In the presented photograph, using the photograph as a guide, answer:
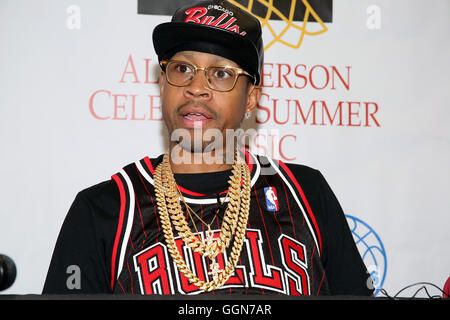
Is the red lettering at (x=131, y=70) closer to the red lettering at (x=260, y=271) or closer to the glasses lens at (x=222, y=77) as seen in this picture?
the glasses lens at (x=222, y=77)

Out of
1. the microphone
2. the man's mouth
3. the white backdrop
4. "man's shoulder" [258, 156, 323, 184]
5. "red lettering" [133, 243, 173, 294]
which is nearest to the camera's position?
the microphone

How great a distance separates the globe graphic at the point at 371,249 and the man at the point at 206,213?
76cm

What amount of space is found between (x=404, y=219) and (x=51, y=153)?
1.86 meters

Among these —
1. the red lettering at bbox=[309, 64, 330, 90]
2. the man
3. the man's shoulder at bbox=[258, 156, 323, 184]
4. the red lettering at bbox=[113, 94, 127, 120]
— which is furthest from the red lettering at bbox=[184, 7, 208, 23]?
the red lettering at bbox=[309, 64, 330, 90]

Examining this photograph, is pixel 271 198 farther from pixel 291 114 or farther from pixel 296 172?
pixel 291 114

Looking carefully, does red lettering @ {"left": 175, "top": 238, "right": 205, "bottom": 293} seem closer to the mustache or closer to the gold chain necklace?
the gold chain necklace

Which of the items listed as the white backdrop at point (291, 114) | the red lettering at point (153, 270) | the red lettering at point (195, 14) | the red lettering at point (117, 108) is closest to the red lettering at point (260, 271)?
the red lettering at point (153, 270)

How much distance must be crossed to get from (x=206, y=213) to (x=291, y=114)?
103cm

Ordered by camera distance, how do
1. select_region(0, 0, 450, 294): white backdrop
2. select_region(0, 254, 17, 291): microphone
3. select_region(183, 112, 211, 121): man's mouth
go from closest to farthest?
select_region(0, 254, 17, 291): microphone, select_region(183, 112, 211, 121): man's mouth, select_region(0, 0, 450, 294): white backdrop

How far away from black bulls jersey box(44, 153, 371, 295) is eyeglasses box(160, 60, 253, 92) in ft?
1.05

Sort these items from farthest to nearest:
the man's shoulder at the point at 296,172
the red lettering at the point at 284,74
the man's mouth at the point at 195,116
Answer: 1. the red lettering at the point at 284,74
2. the man's shoulder at the point at 296,172
3. the man's mouth at the point at 195,116

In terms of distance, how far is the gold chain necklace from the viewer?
151 cm

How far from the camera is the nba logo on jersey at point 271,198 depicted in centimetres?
165

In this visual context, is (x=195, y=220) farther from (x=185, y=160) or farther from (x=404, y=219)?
(x=404, y=219)
